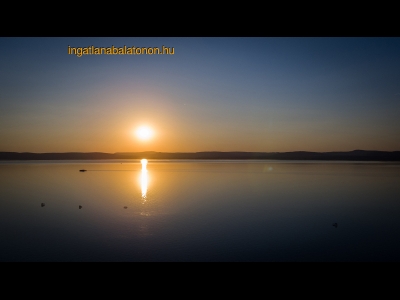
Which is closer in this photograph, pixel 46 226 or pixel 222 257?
pixel 222 257

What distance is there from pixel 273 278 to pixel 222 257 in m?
4.38

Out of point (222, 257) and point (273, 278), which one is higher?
point (273, 278)

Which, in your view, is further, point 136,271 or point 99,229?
point 99,229

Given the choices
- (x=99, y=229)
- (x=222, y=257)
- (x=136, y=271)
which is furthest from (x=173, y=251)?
(x=136, y=271)

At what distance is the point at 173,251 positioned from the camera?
6.70 metres
